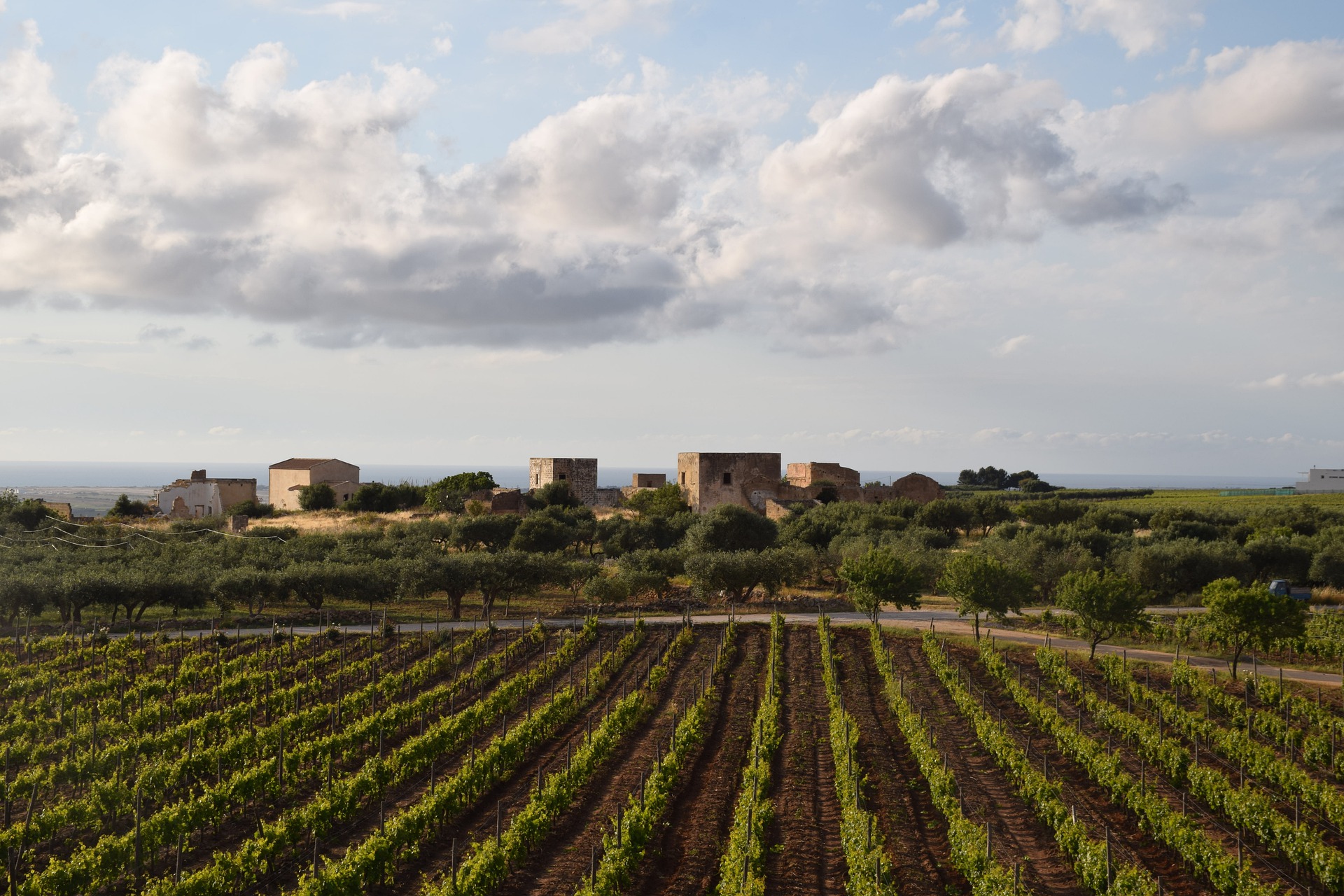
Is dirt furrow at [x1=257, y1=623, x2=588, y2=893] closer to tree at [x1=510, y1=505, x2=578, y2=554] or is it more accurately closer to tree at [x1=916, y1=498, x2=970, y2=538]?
tree at [x1=510, y1=505, x2=578, y2=554]

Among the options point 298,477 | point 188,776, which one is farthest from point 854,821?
point 298,477

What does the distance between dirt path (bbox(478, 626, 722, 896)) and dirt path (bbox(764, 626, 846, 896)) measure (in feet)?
8.20

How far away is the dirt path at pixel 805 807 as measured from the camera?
13.7m

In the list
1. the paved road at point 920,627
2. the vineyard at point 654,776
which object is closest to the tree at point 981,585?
the paved road at point 920,627

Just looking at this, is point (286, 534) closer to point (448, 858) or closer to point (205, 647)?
point (205, 647)

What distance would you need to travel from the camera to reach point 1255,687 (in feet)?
79.8

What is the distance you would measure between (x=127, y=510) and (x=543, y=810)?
76706 mm

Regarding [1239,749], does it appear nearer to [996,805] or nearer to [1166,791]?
[1166,791]

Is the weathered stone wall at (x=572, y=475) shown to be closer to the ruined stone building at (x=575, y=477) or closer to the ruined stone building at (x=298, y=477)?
the ruined stone building at (x=575, y=477)

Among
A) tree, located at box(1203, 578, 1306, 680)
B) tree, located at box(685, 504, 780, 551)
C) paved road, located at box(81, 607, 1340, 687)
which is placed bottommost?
paved road, located at box(81, 607, 1340, 687)

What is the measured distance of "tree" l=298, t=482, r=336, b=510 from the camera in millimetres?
74438

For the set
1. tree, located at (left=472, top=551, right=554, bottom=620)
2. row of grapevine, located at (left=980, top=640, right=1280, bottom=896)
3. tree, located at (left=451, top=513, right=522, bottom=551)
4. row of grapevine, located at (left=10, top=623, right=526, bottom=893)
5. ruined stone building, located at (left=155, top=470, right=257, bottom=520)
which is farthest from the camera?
ruined stone building, located at (left=155, top=470, right=257, bottom=520)

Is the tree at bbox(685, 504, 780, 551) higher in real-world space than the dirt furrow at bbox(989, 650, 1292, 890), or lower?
higher

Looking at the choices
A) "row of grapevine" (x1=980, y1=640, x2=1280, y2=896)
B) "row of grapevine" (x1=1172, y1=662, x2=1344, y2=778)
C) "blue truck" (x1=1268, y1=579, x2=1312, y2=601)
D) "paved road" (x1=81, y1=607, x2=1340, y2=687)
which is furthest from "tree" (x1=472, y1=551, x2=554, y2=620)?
"blue truck" (x1=1268, y1=579, x2=1312, y2=601)
